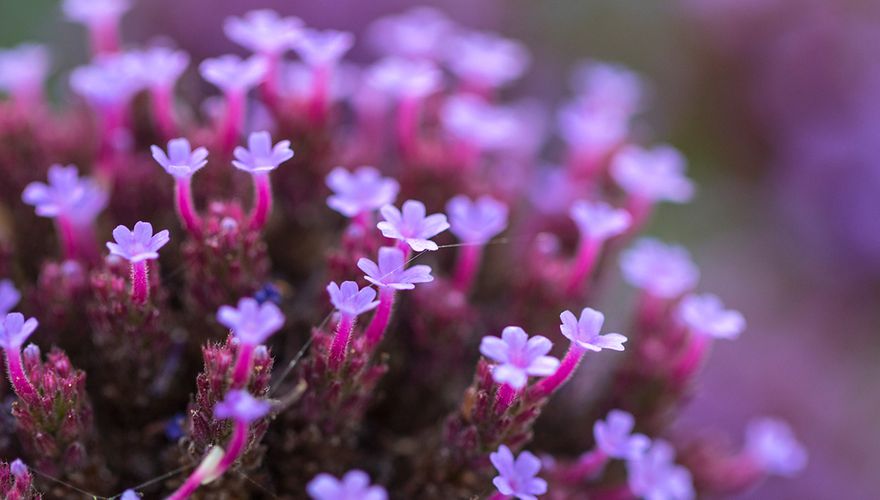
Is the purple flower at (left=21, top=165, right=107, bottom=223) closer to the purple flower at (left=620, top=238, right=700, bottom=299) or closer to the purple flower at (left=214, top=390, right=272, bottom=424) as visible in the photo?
the purple flower at (left=214, top=390, right=272, bottom=424)

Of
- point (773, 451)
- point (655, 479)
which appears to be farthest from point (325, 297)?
point (773, 451)

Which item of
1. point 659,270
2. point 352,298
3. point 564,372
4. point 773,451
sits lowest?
point 773,451

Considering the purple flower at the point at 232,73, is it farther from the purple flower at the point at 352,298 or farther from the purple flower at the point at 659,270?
the purple flower at the point at 659,270

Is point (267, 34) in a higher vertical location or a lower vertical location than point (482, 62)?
higher

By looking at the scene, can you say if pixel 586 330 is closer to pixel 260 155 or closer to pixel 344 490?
pixel 344 490

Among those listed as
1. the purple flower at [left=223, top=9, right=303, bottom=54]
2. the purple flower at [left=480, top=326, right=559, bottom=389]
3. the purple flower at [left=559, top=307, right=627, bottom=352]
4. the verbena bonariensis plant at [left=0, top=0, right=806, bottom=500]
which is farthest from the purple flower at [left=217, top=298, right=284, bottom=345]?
the purple flower at [left=223, top=9, right=303, bottom=54]
